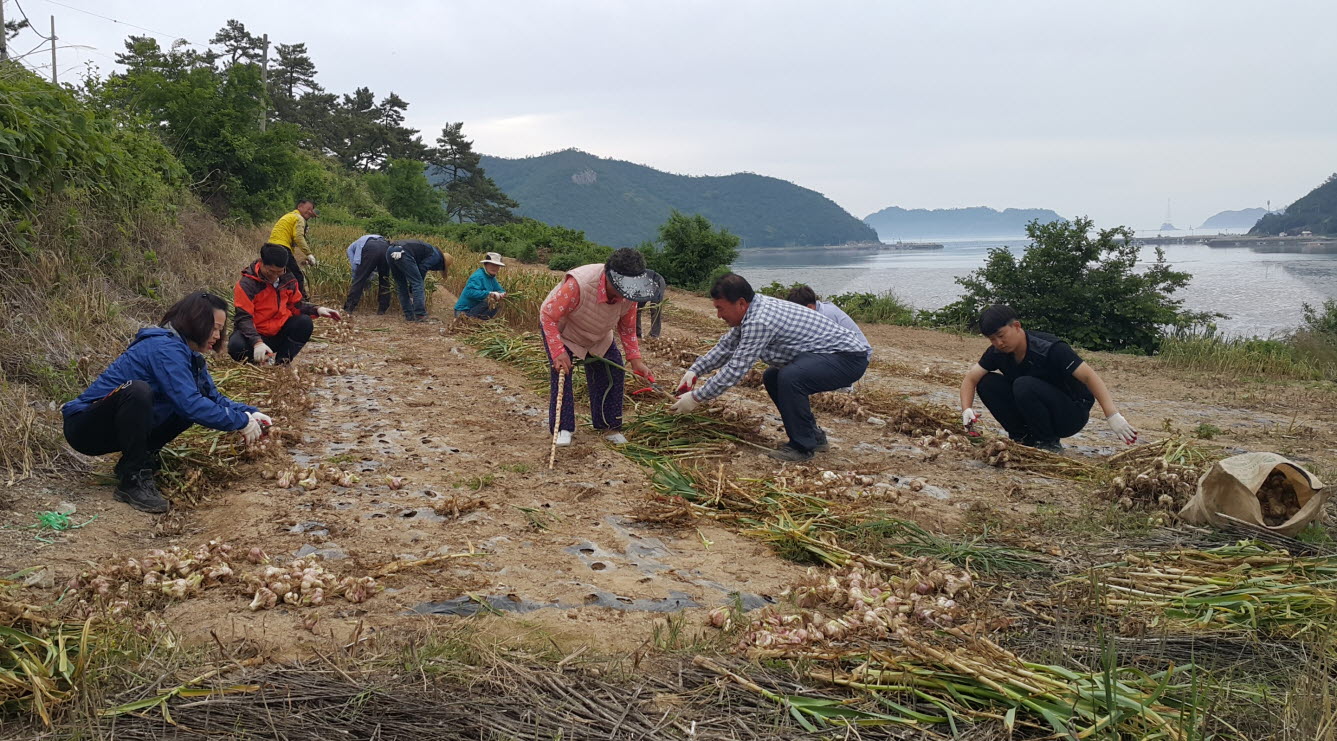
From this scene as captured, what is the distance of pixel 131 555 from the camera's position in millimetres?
3424

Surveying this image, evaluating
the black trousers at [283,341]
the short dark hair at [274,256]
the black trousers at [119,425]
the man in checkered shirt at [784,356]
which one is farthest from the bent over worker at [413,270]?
the black trousers at [119,425]

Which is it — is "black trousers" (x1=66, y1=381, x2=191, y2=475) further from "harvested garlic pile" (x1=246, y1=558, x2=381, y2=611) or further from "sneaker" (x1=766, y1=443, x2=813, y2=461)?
"sneaker" (x1=766, y1=443, x2=813, y2=461)

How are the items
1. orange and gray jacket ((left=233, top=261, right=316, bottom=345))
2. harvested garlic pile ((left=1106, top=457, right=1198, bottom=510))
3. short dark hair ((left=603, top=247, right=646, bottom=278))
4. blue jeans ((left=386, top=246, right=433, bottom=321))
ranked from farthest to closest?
blue jeans ((left=386, top=246, right=433, bottom=321)), orange and gray jacket ((left=233, top=261, right=316, bottom=345)), short dark hair ((left=603, top=247, right=646, bottom=278)), harvested garlic pile ((left=1106, top=457, right=1198, bottom=510))

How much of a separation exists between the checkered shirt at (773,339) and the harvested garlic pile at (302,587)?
8.51 ft

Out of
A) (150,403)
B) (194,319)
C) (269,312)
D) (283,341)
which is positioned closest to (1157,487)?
(194,319)

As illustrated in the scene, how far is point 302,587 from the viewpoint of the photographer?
314cm

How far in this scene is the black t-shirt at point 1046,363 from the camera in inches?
214

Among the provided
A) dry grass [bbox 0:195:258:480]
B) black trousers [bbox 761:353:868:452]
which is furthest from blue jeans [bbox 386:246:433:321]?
black trousers [bbox 761:353:868:452]

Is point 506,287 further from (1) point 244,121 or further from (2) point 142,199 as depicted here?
(1) point 244,121

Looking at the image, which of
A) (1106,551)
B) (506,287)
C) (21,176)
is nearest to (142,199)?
(21,176)

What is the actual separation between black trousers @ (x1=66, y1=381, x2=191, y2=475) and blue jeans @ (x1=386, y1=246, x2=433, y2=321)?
6822 millimetres

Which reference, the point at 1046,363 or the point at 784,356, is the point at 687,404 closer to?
the point at 784,356

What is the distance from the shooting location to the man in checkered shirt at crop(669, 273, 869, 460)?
17.5 feet

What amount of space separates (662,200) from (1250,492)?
299 feet
